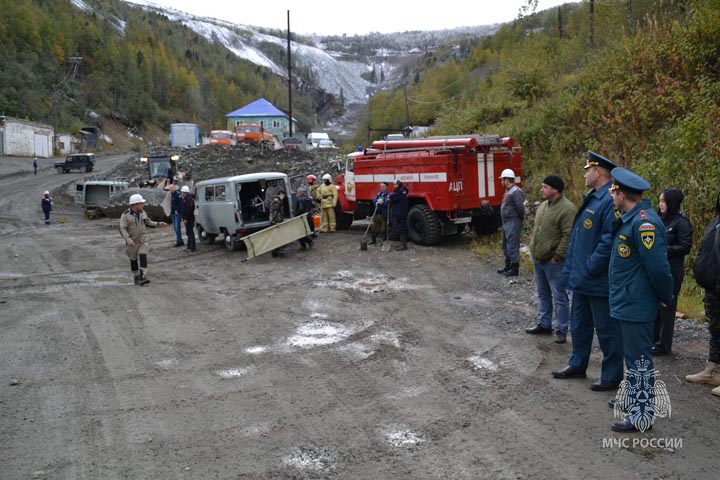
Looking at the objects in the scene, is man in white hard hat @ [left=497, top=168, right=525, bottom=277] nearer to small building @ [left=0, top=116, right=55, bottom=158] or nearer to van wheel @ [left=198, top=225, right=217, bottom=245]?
van wheel @ [left=198, top=225, right=217, bottom=245]

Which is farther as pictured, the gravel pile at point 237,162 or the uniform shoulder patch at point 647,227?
the gravel pile at point 237,162

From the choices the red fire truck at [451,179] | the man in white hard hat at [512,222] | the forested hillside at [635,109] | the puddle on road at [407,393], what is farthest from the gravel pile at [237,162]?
the puddle on road at [407,393]

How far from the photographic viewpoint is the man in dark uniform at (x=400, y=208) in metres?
14.3

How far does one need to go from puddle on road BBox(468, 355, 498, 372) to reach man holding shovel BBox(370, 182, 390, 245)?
842 centimetres

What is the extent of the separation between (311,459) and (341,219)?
563 inches

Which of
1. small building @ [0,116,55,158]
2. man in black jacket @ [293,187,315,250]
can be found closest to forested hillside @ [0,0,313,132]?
small building @ [0,116,55,158]

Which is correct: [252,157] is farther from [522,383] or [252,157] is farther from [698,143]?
[522,383]

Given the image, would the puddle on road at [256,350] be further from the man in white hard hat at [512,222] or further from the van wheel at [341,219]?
the van wheel at [341,219]

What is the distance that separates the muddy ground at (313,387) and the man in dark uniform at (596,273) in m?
0.39

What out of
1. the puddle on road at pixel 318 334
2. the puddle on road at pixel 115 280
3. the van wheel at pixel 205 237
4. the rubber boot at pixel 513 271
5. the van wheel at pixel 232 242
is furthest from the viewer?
the van wheel at pixel 205 237

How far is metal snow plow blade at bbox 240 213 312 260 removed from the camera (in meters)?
14.1

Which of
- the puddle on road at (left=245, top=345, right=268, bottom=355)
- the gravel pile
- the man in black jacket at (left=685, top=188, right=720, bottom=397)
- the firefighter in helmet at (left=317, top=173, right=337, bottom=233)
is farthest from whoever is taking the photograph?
the gravel pile

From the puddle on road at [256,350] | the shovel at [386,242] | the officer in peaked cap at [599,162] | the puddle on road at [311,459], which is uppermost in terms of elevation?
the officer in peaked cap at [599,162]

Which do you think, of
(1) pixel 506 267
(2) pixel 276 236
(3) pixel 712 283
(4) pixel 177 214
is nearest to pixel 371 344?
(3) pixel 712 283
